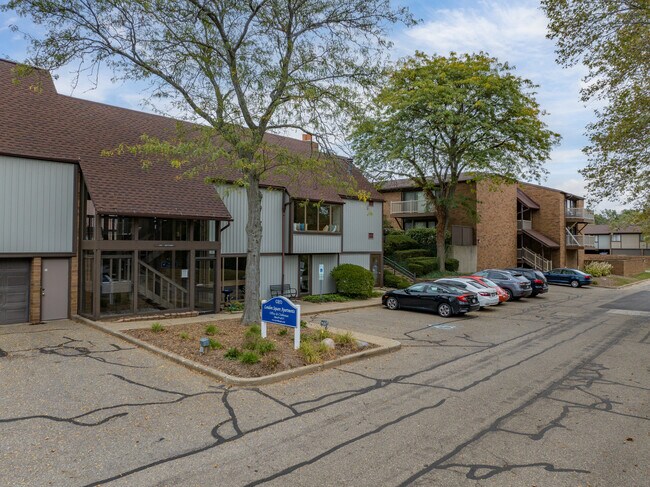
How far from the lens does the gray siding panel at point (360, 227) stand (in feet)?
81.0

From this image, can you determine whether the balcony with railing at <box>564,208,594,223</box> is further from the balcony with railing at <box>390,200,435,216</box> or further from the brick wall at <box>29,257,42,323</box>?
the brick wall at <box>29,257,42,323</box>

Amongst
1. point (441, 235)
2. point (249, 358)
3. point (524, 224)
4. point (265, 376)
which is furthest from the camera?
point (524, 224)

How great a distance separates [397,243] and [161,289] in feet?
73.6

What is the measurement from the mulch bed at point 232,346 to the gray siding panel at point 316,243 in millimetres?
7780

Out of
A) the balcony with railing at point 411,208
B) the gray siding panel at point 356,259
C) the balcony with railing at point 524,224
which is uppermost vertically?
the balcony with railing at point 411,208

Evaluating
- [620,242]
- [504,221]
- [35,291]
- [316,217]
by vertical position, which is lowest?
[35,291]

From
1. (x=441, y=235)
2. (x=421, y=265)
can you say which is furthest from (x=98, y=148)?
(x=441, y=235)

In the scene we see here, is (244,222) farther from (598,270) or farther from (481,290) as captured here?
(598,270)

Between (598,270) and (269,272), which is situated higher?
(269,272)

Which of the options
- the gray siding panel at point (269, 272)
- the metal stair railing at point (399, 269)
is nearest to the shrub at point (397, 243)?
the metal stair railing at point (399, 269)

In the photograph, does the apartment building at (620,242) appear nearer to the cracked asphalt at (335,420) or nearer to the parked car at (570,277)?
the parked car at (570,277)

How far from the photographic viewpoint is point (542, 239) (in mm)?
40500

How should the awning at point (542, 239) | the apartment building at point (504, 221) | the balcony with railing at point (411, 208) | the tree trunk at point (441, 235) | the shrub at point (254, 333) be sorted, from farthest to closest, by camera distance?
the awning at point (542, 239) → the balcony with railing at point (411, 208) → the apartment building at point (504, 221) → the tree trunk at point (441, 235) → the shrub at point (254, 333)

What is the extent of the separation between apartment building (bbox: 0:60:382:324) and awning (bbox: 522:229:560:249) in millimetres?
29629
